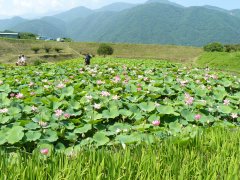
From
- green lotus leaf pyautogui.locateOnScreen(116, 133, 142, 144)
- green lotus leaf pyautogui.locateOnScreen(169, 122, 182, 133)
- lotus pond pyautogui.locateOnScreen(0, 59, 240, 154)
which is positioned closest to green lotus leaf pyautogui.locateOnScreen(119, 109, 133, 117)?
lotus pond pyautogui.locateOnScreen(0, 59, 240, 154)

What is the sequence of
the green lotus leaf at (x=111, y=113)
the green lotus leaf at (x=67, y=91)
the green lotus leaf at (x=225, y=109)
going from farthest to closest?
1. the green lotus leaf at (x=67, y=91)
2. the green lotus leaf at (x=225, y=109)
3. the green lotus leaf at (x=111, y=113)

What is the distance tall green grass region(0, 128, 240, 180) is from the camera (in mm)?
2889

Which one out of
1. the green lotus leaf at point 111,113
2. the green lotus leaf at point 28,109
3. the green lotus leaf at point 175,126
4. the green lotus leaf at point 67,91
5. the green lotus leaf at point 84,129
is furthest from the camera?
the green lotus leaf at point 67,91

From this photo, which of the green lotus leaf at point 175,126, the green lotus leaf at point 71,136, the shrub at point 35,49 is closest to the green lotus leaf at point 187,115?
the green lotus leaf at point 175,126

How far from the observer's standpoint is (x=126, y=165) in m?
3.17

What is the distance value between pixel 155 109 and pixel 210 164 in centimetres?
249

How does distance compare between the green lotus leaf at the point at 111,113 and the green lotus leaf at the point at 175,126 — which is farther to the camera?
the green lotus leaf at the point at 111,113

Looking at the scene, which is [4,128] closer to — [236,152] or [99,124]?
[99,124]

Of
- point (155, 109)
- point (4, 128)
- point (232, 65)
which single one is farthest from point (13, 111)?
point (232, 65)

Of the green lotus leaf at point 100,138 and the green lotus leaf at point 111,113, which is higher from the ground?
Answer: the green lotus leaf at point 111,113

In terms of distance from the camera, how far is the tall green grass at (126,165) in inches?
114

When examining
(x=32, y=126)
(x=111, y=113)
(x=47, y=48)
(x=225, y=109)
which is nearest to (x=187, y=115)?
(x=225, y=109)

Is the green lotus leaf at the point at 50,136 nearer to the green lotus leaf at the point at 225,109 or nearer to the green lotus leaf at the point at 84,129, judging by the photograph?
the green lotus leaf at the point at 84,129

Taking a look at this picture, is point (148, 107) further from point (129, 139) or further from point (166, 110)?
point (129, 139)
